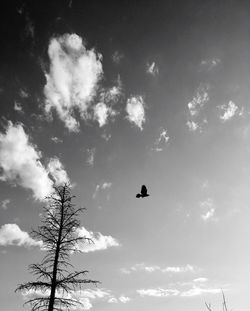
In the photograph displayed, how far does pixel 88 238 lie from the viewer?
16203mm

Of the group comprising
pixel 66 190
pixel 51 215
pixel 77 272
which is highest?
pixel 66 190

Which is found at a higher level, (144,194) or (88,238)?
(144,194)

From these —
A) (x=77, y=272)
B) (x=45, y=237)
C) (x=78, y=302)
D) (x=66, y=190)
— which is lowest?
(x=78, y=302)

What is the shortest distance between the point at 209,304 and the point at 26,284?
99.2ft

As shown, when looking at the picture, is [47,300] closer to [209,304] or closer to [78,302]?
[78,302]

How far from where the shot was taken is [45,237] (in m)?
15.7

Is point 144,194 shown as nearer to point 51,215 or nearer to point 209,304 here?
point 51,215

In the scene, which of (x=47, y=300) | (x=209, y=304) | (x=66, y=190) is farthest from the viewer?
(x=209, y=304)

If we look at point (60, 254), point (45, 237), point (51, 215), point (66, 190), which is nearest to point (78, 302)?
point (60, 254)

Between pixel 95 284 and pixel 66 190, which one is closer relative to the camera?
pixel 95 284

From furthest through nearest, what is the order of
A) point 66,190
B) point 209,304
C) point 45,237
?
point 209,304 → point 66,190 → point 45,237

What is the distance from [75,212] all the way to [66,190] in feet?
4.80

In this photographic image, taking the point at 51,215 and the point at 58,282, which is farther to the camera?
the point at 51,215

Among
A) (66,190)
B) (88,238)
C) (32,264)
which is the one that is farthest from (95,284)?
(66,190)
